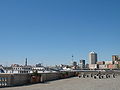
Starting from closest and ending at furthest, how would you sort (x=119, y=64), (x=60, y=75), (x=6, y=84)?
(x=6, y=84) < (x=60, y=75) < (x=119, y=64)

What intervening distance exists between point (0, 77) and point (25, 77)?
404 cm

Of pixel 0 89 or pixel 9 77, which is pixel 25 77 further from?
pixel 0 89

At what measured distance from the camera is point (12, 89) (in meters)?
14.5

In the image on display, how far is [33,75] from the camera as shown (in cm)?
2223

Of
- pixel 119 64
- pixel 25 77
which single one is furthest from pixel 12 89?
pixel 119 64

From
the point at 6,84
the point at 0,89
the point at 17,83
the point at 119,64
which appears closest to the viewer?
the point at 0,89

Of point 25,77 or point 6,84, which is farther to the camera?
point 25,77

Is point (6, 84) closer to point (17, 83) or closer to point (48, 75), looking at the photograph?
point (17, 83)

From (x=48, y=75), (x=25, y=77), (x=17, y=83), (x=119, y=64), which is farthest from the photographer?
(x=119, y=64)

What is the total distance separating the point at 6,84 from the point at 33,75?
580 centimetres

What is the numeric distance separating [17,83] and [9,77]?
59.6 inches


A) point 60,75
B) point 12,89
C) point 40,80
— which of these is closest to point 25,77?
point 40,80

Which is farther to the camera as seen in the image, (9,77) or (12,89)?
(9,77)

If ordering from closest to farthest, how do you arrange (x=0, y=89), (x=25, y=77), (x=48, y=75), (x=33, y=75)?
1. (x=0, y=89)
2. (x=25, y=77)
3. (x=33, y=75)
4. (x=48, y=75)
